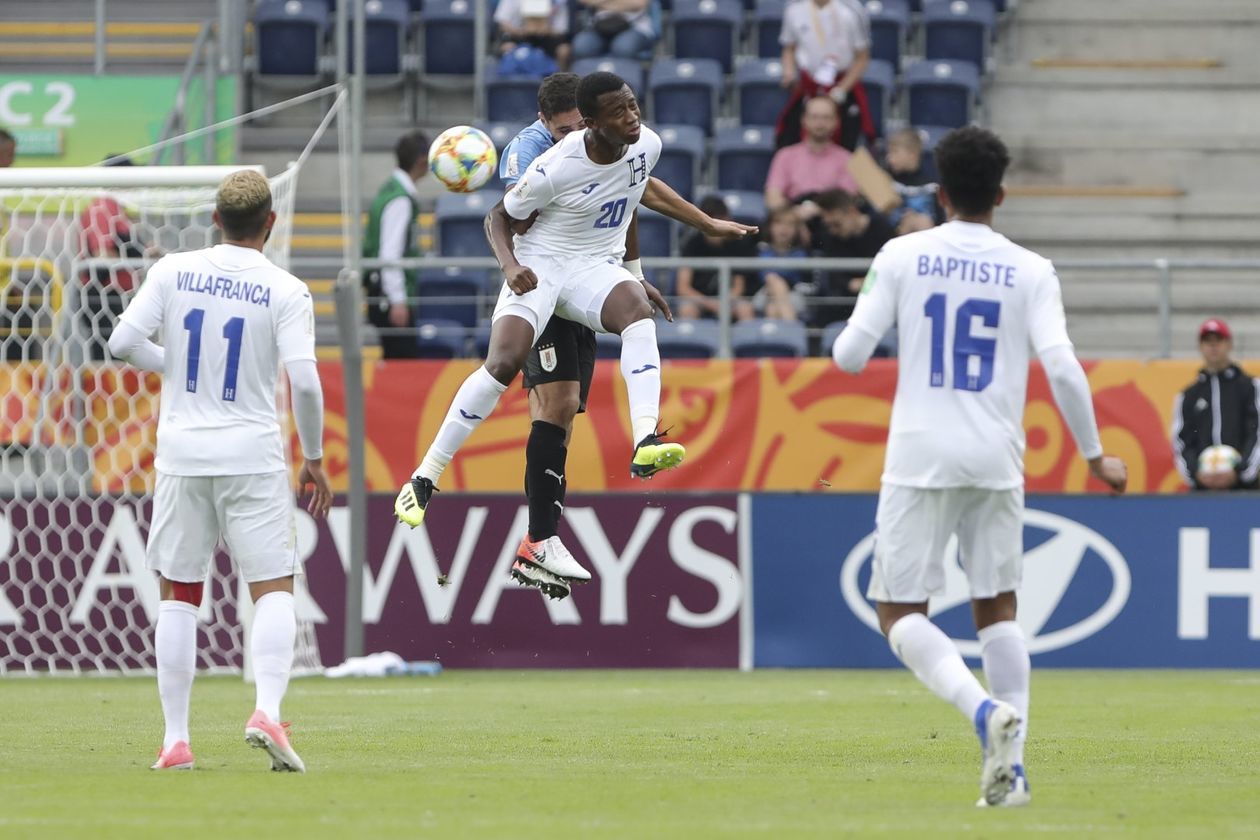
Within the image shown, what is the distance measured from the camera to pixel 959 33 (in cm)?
2006

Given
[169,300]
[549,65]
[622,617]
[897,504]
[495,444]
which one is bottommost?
[622,617]

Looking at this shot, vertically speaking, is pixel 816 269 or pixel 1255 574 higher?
pixel 816 269

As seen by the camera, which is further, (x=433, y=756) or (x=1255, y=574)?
(x=1255, y=574)

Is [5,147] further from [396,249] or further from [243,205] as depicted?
[243,205]

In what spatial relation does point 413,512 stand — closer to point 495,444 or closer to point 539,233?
point 539,233

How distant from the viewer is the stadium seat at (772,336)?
53.6 ft

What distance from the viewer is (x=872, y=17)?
19859 millimetres

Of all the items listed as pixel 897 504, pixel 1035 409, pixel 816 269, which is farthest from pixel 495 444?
pixel 897 504

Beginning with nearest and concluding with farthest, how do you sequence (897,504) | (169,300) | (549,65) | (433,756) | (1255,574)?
1. (897,504)
2. (169,300)
3. (433,756)
4. (1255,574)
5. (549,65)

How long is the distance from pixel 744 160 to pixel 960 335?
11402mm

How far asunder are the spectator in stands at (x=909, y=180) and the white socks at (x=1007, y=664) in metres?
9.65

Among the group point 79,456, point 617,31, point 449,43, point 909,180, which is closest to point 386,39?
point 449,43

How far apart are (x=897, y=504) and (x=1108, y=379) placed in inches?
363

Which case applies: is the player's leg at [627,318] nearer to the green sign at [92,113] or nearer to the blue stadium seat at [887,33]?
the green sign at [92,113]
